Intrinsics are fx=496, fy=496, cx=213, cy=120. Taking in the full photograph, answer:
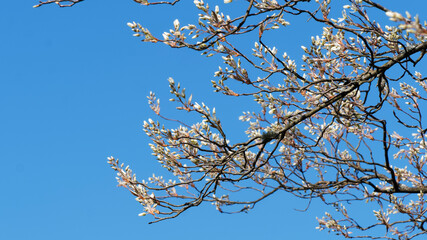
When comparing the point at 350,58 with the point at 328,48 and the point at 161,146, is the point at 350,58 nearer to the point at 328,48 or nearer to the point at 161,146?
the point at 328,48

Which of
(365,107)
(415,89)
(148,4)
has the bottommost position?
(365,107)

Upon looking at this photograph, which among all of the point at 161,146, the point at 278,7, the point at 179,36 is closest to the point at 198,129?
the point at 161,146

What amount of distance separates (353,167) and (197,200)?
253 centimetres

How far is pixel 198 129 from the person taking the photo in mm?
6793

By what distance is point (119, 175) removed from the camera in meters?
6.64

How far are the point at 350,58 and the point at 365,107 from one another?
765 millimetres

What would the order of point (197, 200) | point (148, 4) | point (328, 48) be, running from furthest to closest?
point (328, 48) → point (197, 200) → point (148, 4)

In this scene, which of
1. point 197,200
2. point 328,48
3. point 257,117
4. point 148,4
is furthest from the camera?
point 257,117

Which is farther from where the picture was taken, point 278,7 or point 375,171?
point 375,171

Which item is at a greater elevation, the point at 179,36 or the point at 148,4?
the point at 148,4

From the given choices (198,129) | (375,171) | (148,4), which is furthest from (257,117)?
(148,4)

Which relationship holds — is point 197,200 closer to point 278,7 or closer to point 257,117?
point 257,117

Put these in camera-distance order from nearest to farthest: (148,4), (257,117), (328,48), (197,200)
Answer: (148,4)
(197,200)
(328,48)
(257,117)

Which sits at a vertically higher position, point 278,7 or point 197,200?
point 278,7
